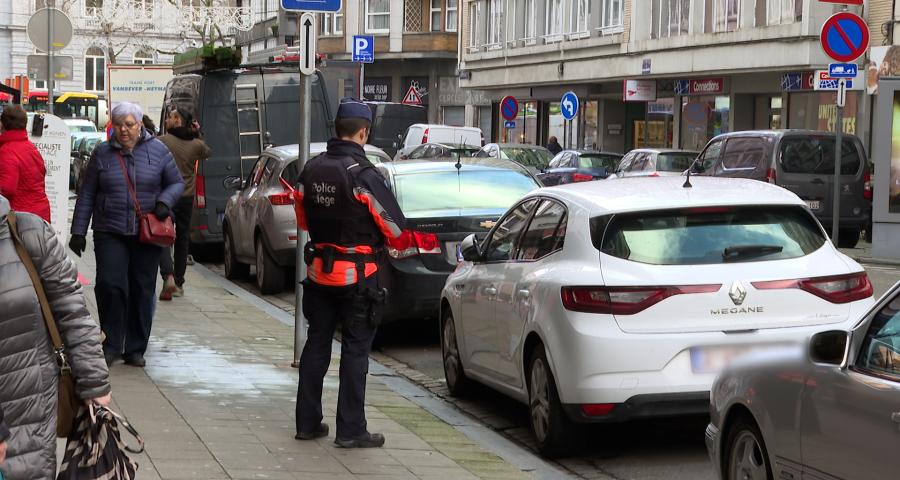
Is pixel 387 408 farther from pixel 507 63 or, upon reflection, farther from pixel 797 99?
pixel 507 63

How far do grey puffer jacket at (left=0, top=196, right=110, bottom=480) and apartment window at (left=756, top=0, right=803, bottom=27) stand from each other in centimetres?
3122

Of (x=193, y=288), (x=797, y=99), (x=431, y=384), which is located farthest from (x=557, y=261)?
(x=797, y=99)

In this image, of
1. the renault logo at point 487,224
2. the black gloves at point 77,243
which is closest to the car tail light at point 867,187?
the renault logo at point 487,224

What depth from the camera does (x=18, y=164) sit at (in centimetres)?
1199

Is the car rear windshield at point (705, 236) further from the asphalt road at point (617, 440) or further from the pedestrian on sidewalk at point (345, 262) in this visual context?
the pedestrian on sidewalk at point (345, 262)

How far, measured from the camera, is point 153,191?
1028cm

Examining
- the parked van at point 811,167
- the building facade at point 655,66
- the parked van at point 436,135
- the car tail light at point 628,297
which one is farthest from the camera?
the parked van at point 436,135

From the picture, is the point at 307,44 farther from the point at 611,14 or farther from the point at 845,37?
the point at 611,14

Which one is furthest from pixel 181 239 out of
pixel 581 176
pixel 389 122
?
pixel 389 122

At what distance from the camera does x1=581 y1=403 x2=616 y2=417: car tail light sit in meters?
7.70

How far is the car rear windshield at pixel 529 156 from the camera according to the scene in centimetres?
3544

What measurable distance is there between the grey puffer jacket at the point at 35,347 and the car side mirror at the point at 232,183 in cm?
1514

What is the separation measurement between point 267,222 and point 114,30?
5884 cm

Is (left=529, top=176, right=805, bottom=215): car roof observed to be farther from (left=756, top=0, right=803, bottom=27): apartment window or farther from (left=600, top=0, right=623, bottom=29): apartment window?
(left=600, top=0, right=623, bottom=29): apartment window
